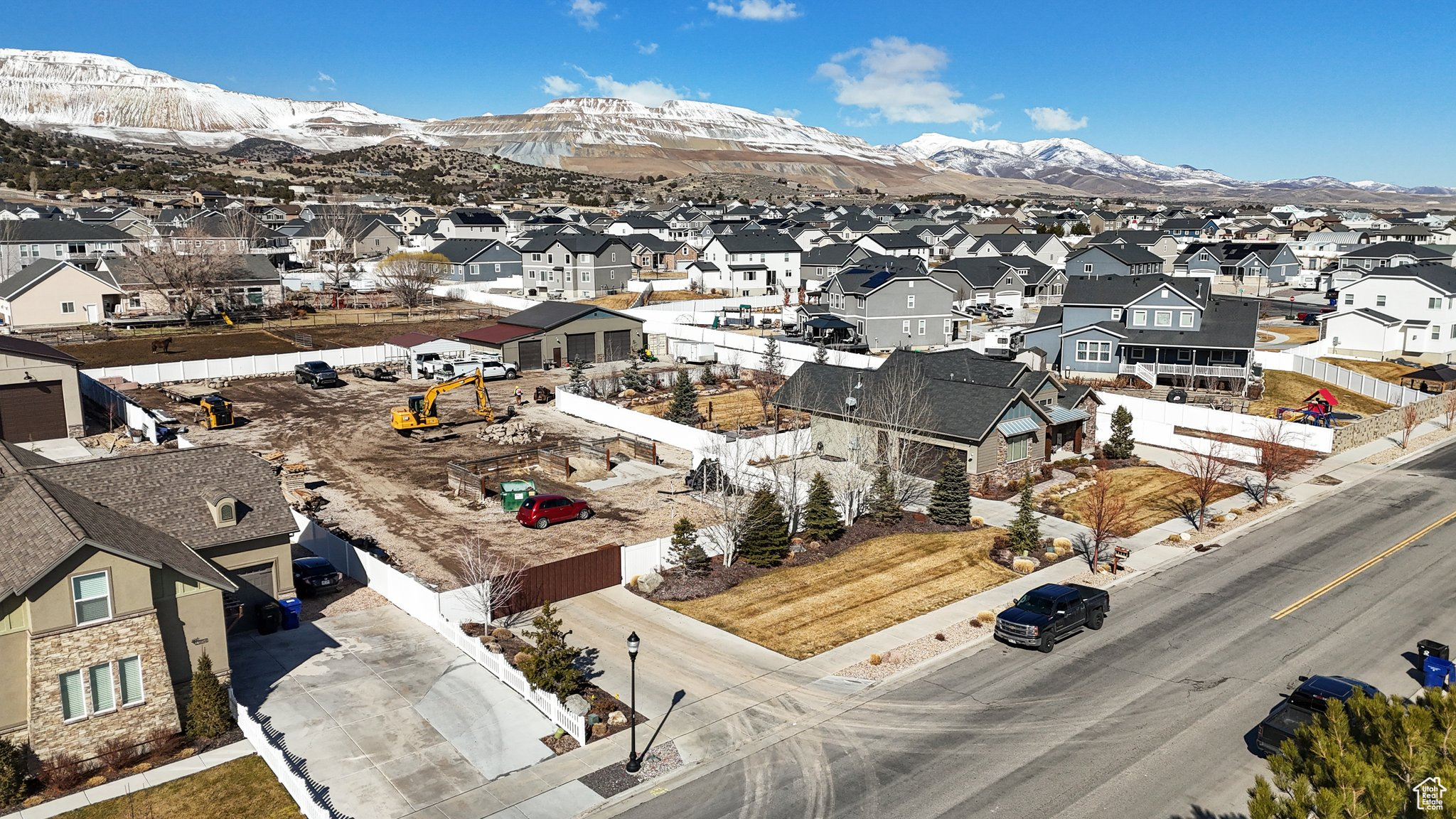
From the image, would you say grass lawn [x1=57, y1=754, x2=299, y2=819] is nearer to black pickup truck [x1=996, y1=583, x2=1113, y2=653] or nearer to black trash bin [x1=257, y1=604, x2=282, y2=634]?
black trash bin [x1=257, y1=604, x2=282, y2=634]

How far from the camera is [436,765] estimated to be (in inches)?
775

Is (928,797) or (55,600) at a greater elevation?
(55,600)

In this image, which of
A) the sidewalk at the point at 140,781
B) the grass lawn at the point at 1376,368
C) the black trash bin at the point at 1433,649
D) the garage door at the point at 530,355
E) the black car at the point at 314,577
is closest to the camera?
the sidewalk at the point at 140,781

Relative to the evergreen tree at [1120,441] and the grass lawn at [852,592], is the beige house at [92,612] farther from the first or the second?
the evergreen tree at [1120,441]

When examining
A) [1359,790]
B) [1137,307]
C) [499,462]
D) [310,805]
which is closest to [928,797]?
[1359,790]

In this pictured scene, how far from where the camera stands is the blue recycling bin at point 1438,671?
22766 millimetres

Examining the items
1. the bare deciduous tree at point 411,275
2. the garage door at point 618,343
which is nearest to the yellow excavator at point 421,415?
the garage door at point 618,343

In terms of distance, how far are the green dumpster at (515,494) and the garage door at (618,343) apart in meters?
34.4

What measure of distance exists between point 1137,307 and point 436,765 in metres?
54.0

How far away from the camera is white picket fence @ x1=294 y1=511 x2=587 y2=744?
71.1 feet

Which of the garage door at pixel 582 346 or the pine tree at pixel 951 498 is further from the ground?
the garage door at pixel 582 346

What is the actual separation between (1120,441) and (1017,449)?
7.00 meters

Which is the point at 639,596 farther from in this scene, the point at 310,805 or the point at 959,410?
the point at 959,410

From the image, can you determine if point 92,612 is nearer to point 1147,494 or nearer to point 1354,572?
point 1354,572
